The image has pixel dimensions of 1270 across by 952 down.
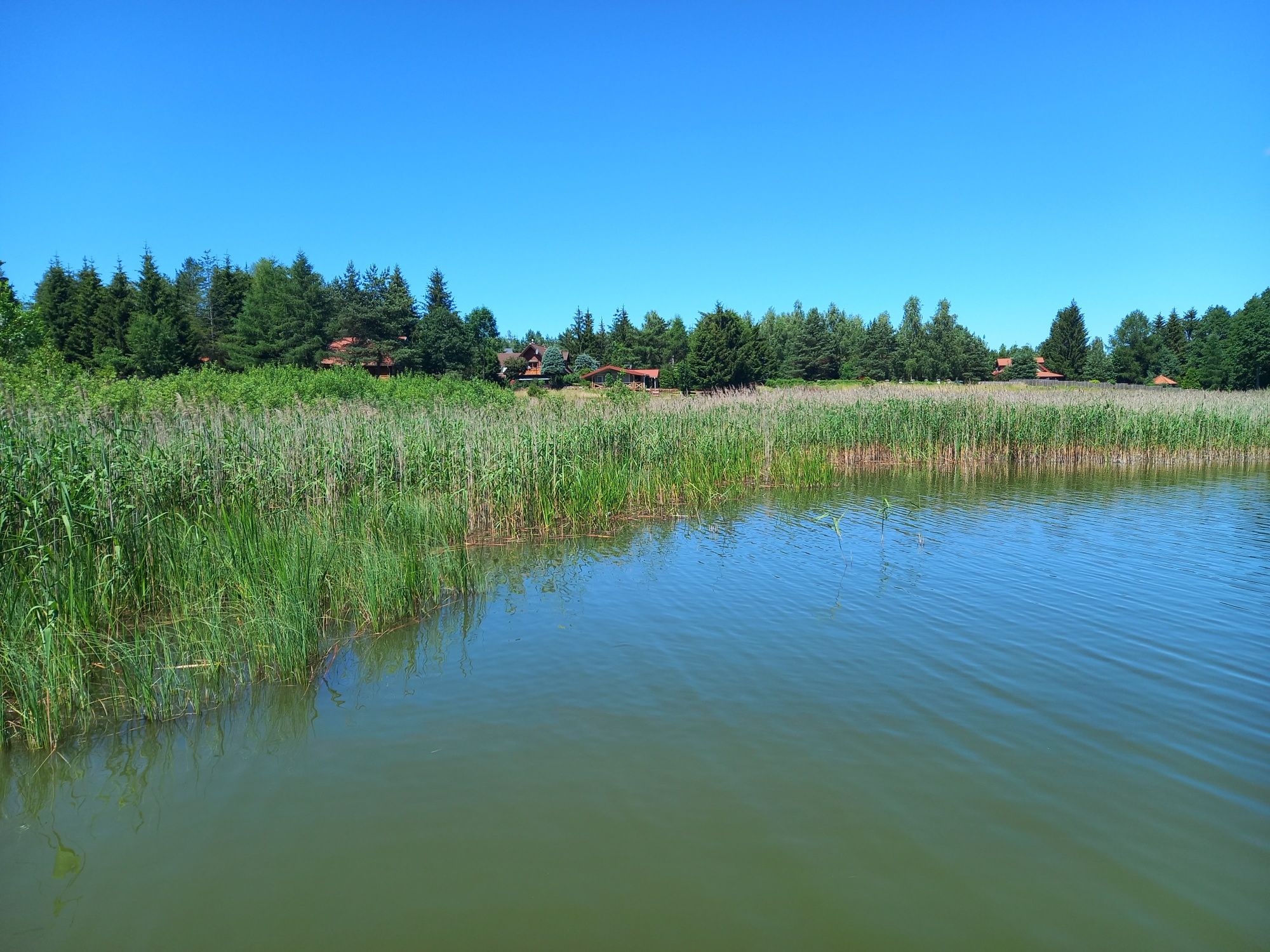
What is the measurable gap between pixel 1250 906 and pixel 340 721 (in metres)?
5.15

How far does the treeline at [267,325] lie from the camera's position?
160 feet

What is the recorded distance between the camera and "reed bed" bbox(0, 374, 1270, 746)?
5309 mm

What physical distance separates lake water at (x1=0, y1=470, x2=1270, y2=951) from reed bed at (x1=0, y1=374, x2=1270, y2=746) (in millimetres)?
503

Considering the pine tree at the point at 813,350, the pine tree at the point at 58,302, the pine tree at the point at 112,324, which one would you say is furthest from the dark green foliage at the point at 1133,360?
the pine tree at the point at 58,302

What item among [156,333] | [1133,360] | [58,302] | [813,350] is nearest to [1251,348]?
[1133,360]

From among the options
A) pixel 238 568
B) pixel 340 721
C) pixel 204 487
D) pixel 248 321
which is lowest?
pixel 340 721

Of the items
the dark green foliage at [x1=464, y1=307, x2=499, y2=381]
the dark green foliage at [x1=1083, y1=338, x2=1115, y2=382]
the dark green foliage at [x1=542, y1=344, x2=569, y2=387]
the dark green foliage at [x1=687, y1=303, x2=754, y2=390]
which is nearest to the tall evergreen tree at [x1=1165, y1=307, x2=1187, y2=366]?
the dark green foliage at [x1=1083, y1=338, x2=1115, y2=382]

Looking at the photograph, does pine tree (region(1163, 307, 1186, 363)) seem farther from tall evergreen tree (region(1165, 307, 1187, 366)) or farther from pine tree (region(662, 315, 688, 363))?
pine tree (region(662, 315, 688, 363))

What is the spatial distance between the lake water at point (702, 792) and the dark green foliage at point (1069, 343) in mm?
90307

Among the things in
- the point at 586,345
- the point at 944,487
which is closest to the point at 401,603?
the point at 944,487

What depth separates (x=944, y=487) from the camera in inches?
628

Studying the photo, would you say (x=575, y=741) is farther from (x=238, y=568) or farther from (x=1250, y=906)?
(x=238, y=568)

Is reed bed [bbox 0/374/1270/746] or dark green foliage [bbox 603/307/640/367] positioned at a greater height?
dark green foliage [bbox 603/307/640/367]

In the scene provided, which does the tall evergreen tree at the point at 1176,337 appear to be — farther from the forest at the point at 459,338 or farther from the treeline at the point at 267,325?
the treeline at the point at 267,325
